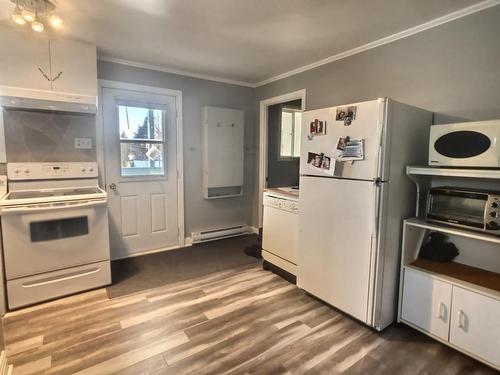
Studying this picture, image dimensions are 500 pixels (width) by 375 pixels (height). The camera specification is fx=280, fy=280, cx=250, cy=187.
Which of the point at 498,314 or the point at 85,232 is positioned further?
the point at 85,232

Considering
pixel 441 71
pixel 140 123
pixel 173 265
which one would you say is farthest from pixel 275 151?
pixel 441 71

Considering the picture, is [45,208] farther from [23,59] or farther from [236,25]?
[236,25]

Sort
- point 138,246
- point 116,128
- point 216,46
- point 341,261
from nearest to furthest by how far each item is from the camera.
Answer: point 341,261, point 216,46, point 116,128, point 138,246

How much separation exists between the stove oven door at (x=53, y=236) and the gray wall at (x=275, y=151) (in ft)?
8.56

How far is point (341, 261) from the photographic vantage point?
7.38ft

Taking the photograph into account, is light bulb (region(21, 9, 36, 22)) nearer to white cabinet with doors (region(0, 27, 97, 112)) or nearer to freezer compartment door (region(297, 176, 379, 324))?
white cabinet with doors (region(0, 27, 97, 112))

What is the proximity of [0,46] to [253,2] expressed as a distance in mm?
2137

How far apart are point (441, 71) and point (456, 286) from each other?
1.66 m

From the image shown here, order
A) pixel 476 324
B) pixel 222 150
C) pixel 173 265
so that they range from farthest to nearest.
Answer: pixel 222 150, pixel 173 265, pixel 476 324

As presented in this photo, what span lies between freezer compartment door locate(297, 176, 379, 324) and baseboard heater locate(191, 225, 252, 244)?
72.0 inches

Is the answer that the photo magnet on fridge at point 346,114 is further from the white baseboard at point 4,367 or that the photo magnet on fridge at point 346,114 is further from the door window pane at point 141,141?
the white baseboard at point 4,367

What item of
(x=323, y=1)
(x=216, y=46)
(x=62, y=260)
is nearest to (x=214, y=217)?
(x=62, y=260)

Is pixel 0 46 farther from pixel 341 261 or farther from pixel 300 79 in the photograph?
pixel 341 261

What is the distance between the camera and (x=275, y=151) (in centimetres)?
461
